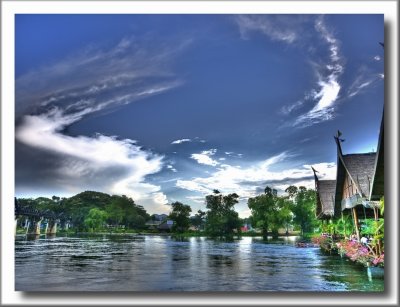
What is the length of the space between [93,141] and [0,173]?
1682mm

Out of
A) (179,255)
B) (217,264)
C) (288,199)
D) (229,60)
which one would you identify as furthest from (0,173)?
(288,199)

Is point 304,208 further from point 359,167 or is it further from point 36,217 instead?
point 36,217

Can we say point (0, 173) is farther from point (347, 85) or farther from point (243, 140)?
point (347, 85)

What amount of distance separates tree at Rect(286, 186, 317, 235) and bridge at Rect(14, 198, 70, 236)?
16.4 ft

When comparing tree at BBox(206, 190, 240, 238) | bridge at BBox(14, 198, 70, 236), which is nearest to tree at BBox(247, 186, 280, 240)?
tree at BBox(206, 190, 240, 238)

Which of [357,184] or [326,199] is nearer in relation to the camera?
[357,184]

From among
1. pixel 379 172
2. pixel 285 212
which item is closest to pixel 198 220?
pixel 285 212

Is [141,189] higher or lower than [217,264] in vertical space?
higher

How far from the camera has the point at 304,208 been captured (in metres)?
10.7

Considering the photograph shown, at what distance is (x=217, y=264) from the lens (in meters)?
8.53

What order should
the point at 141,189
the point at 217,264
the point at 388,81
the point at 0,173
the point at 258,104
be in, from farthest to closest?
1. the point at 217,264
2. the point at 141,189
3. the point at 258,104
4. the point at 0,173
5. the point at 388,81

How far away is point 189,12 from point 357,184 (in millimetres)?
4593

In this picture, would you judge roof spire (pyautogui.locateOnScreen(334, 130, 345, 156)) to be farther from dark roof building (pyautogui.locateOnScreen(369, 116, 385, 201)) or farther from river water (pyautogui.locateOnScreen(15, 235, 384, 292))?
river water (pyautogui.locateOnScreen(15, 235, 384, 292))

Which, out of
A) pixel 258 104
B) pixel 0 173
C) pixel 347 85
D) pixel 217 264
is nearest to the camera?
pixel 0 173
